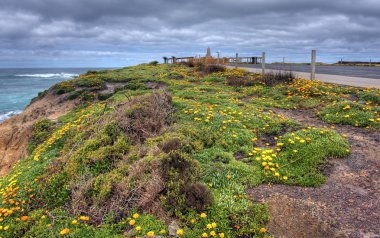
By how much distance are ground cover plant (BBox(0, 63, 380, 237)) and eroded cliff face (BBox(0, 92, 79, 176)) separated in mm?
3865

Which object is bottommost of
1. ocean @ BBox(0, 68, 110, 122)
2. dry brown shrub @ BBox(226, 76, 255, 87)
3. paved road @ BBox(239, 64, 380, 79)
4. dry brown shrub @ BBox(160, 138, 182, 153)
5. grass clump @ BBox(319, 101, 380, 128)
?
ocean @ BBox(0, 68, 110, 122)

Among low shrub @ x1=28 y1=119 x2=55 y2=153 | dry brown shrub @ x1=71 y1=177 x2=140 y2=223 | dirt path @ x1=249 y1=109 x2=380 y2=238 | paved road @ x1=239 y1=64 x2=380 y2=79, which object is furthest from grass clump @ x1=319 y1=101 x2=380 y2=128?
low shrub @ x1=28 y1=119 x2=55 y2=153

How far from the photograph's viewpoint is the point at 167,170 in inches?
212

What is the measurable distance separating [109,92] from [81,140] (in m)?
9.24

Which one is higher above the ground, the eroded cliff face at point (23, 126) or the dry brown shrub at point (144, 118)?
the dry brown shrub at point (144, 118)

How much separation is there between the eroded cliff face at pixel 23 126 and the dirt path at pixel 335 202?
9390 mm

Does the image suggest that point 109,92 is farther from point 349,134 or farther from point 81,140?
point 349,134

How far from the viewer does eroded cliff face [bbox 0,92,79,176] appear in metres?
11.5

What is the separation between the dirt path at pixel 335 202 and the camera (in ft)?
14.2

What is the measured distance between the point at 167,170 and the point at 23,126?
464 inches

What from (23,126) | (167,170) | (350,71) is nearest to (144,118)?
(167,170)

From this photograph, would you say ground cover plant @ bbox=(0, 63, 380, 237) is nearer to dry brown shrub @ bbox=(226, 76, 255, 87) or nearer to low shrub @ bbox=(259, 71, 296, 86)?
low shrub @ bbox=(259, 71, 296, 86)

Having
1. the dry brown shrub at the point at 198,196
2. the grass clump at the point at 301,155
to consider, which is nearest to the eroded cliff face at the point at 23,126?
the dry brown shrub at the point at 198,196

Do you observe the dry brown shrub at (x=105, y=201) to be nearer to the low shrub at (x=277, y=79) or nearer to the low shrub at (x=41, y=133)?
the low shrub at (x=41, y=133)
